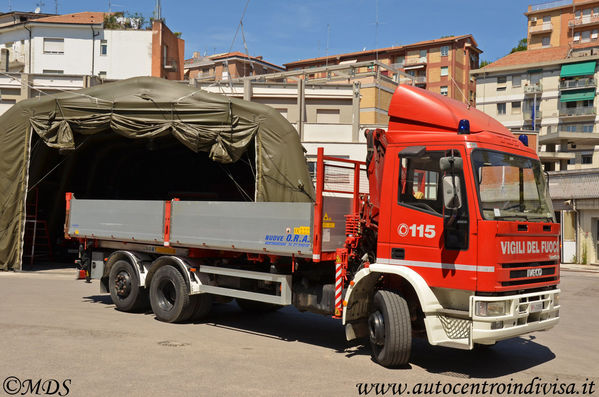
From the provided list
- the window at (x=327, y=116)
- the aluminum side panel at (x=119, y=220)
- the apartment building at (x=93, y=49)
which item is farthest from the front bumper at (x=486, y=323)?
the apartment building at (x=93, y=49)

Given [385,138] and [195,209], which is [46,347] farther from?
[385,138]

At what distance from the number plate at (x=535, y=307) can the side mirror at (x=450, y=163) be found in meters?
1.94

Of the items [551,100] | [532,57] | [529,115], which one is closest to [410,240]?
[529,115]

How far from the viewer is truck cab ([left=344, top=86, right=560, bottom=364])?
6852mm

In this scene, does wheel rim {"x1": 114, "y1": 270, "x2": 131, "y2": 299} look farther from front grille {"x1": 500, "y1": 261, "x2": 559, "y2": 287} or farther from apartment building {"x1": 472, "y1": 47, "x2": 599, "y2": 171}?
apartment building {"x1": 472, "y1": 47, "x2": 599, "y2": 171}

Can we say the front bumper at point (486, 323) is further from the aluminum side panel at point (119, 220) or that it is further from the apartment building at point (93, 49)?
the apartment building at point (93, 49)

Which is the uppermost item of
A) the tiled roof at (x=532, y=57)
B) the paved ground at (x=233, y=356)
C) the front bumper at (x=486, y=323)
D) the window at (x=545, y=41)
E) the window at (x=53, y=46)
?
the window at (x=545, y=41)

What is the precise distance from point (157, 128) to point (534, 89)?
2171 inches

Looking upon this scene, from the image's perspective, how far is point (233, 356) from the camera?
7.76 meters

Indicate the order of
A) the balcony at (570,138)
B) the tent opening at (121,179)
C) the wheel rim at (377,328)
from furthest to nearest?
1. the balcony at (570,138)
2. the tent opening at (121,179)
3. the wheel rim at (377,328)

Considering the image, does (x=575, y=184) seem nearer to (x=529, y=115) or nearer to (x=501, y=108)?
(x=529, y=115)

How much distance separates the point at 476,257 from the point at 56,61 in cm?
6019

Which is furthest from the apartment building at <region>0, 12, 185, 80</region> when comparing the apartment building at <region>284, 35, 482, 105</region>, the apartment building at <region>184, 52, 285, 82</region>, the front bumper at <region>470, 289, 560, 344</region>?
the front bumper at <region>470, 289, 560, 344</region>

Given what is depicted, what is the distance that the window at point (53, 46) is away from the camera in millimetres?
58875
